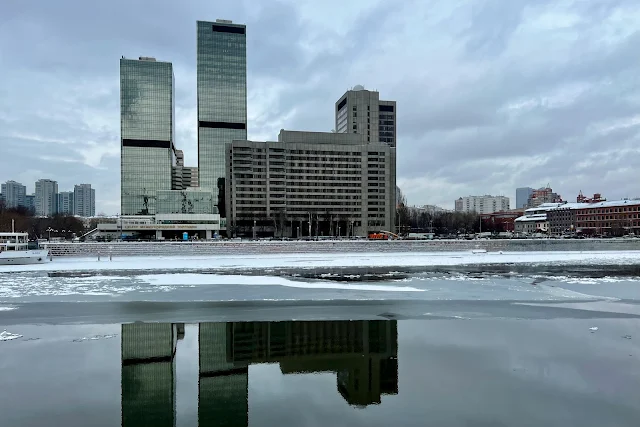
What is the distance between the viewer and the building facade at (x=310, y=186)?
14950 cm

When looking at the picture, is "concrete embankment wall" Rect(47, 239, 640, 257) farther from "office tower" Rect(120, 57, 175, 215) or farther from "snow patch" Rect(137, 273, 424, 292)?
"office tower" Rect(120, 57, 175, 215)

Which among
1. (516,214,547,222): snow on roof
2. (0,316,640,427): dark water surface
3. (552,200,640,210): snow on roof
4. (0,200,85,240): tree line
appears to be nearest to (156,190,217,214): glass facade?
(0,200,85,240): tree line

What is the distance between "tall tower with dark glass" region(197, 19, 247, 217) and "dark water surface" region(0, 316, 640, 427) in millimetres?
161882

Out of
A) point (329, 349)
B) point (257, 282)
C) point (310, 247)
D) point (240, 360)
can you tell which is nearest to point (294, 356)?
point (329, 349)

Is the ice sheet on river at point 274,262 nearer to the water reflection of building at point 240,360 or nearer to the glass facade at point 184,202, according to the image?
the water reflection of building at point 240,360

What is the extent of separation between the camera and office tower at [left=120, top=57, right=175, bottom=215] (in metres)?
160

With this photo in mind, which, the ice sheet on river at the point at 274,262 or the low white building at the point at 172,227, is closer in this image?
the ice sheet on river at the point at 274,262

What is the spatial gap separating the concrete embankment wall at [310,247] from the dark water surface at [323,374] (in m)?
44.5

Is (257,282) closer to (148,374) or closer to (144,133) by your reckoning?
(148,374)

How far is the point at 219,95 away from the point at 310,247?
131987mm

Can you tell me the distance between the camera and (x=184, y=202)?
133000mm

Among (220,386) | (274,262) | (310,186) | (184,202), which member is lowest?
(274,262)

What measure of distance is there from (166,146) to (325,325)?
162 metres

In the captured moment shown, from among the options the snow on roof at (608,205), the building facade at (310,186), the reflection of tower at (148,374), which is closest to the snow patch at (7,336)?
the reflection of tower at (148,374)
